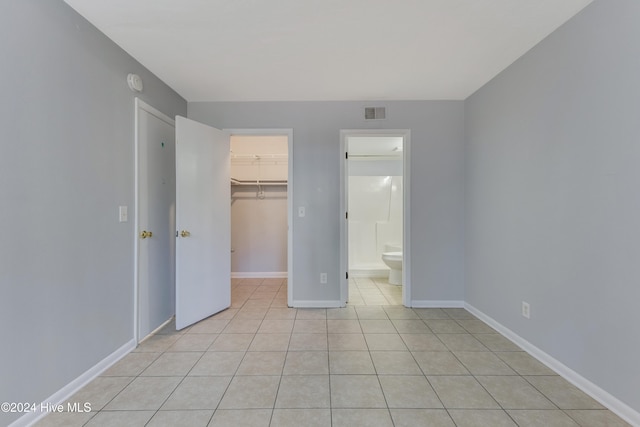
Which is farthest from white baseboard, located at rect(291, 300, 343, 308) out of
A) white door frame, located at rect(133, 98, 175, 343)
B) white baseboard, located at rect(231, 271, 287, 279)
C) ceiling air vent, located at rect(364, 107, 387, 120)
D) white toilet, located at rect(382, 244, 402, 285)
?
ceiling air vent, located at rect(364, 107, 387, 120)

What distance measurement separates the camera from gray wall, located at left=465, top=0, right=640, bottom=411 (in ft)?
4.52

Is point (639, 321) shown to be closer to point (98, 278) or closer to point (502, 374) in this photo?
point (502, 374)

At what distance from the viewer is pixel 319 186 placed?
296cm

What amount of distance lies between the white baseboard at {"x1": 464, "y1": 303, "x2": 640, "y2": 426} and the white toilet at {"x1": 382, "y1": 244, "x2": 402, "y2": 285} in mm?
1476

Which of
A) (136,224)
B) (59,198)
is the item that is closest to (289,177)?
(136,224)

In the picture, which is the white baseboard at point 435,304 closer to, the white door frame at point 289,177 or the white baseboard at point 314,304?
the white baseboard at point 314,304

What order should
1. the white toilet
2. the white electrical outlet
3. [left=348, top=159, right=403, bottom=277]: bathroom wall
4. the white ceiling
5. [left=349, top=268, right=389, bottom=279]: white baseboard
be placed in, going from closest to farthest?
the white ceiling, the white electrical outlet, the white toilet, [left=349, top=268, right=389, bottom=279]: white baseboard, [left=348, top=159, right=403, bottom=277]: bathroom wall

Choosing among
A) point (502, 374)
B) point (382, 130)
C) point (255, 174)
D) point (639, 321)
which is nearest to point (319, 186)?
point (382, 130)

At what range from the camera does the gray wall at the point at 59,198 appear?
1.28 m

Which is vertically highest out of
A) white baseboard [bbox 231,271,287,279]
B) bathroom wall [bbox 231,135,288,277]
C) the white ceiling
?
the white ceiling

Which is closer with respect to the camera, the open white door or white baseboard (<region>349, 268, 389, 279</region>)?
the open white door

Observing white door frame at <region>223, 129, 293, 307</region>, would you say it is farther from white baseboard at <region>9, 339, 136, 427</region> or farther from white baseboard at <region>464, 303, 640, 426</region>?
white baseboard at <region>464, 303, 640, 426</region>

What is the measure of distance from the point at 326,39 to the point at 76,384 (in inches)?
107

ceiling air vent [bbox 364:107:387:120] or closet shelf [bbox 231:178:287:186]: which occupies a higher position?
ceiling air vent [bbox 364:107:387:120]
